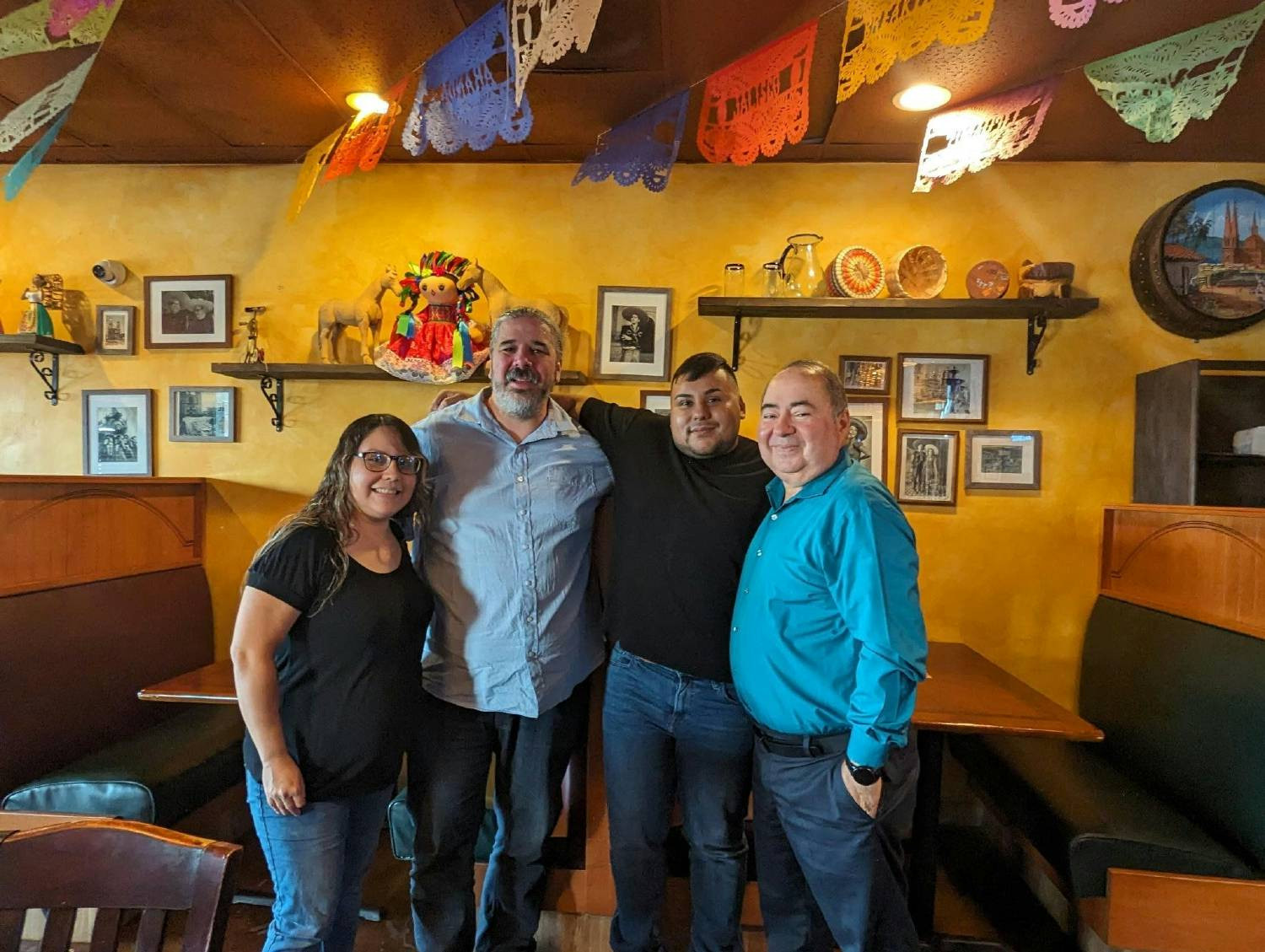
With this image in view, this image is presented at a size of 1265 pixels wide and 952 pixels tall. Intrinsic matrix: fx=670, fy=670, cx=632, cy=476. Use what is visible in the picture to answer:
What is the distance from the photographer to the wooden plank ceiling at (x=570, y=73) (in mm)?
1875

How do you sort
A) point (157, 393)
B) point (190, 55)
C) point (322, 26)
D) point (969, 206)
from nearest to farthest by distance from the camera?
point (322, 26) < point (190, 55) < point (969, 206) < point (157, 393)

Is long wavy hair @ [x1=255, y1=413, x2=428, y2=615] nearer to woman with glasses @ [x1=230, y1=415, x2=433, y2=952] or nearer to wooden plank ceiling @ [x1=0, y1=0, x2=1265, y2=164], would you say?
woman with glasses @ [x1=230, y1=415, x2=433, y2=952]

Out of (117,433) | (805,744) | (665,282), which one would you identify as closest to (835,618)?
(805,744)

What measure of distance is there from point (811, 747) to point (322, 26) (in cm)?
236

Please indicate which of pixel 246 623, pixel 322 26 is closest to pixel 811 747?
pixel 246 623

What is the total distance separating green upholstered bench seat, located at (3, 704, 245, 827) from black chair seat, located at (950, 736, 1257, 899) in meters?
2.48

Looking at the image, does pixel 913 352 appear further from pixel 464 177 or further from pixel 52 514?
pixel 52 514

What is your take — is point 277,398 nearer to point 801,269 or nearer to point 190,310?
point 190,310

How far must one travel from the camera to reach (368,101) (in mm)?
2367

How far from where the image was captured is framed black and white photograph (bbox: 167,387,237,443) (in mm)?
2990

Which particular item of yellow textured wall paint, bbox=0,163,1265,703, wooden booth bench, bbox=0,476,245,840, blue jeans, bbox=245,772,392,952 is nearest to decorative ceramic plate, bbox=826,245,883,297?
yellow textured wall paint, bbox=0,163,1265,703

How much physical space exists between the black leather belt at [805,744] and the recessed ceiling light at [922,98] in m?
2.03

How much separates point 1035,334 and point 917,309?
522 mm

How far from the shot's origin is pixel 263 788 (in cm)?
142
